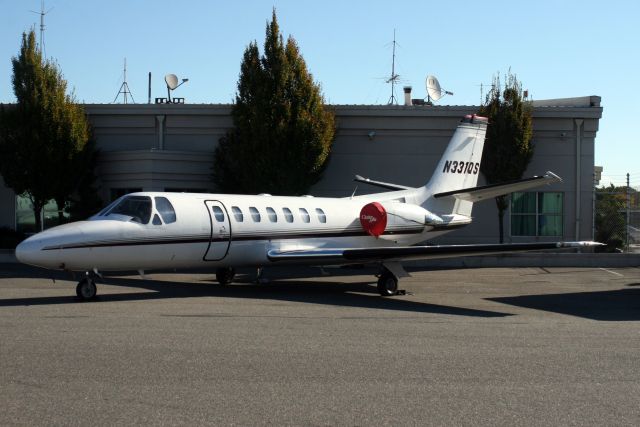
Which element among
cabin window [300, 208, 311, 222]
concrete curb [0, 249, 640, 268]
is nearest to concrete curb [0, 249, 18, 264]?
concrete curb [0, 249, 640, 268]

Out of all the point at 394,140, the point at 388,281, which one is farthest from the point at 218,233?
the point at 394,140

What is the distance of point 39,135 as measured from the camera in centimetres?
2570

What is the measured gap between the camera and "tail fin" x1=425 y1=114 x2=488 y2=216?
2283 cm

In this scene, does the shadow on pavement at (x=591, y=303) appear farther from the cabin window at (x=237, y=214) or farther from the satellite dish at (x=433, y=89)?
the satellite dish at (x=433, y=89)

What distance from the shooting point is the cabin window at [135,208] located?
16516mm

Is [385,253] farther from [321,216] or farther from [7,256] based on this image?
[7,256]

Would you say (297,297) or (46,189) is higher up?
(46,189)

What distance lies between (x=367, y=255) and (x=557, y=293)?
4.49 metres

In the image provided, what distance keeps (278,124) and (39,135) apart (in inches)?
294

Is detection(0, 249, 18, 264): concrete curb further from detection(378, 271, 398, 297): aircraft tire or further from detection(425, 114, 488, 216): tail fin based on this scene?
detection(378, 271, 398, 297): aircraft tire

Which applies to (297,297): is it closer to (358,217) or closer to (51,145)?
(358,217)

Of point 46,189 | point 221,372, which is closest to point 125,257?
point 221,372

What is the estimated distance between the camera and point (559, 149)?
2861 cm

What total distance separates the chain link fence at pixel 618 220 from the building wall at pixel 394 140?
3.95ft
